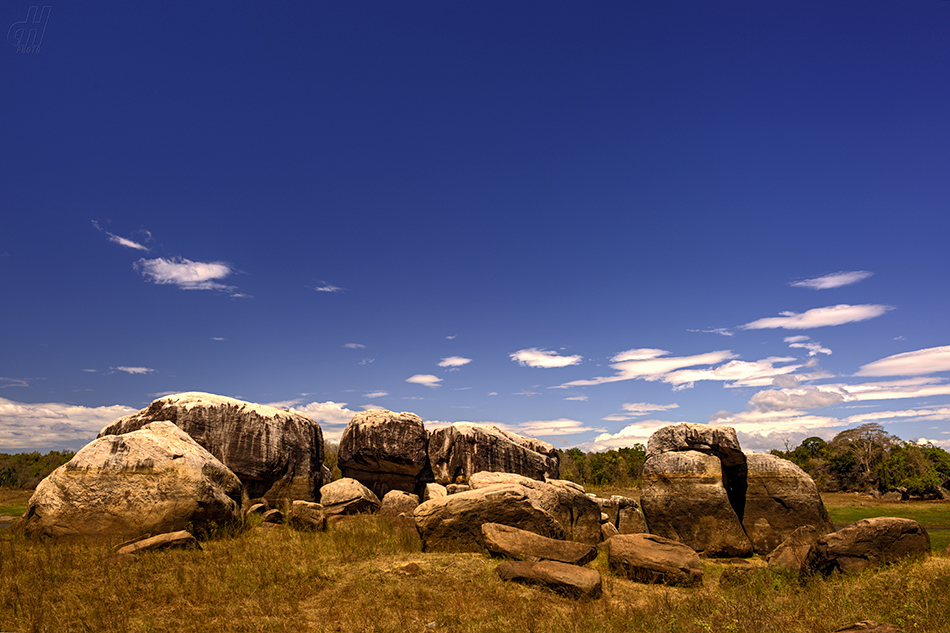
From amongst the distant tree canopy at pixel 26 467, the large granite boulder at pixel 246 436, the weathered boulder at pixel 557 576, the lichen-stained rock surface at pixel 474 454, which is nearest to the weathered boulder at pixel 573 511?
the weathered boulder at pixel 557 576

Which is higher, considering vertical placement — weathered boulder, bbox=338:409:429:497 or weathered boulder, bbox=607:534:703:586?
weathered boulder, bbox=338:409:429:497

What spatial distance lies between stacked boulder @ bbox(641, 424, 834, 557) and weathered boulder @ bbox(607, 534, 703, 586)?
3.19 meters

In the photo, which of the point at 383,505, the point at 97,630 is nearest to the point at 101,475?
the point at 97,630

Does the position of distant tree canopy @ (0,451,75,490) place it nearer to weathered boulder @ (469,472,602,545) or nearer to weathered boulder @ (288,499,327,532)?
weathered boulder @ (288,499,327,532)

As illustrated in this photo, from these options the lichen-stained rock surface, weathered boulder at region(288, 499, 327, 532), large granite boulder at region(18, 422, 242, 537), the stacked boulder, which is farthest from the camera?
the lichen-stained rock surface

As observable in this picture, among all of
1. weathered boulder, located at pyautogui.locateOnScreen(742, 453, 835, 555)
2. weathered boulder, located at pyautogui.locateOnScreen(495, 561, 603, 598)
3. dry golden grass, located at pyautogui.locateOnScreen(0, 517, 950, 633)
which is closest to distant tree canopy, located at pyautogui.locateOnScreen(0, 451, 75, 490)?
dry golden grass, located at pyautogui.locateOnScreen(0, 517, 950, 633)

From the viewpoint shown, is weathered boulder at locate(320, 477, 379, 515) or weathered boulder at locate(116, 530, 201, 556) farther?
weathered boulder at locate(320, 477, 379, 515)

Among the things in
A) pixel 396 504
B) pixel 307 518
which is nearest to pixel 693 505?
pixel 396 504

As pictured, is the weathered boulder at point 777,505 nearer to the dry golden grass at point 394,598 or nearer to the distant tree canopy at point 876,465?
the dry golden grass at point 394,598

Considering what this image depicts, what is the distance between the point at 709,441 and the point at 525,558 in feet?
24.7

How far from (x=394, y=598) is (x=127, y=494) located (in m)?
8.82

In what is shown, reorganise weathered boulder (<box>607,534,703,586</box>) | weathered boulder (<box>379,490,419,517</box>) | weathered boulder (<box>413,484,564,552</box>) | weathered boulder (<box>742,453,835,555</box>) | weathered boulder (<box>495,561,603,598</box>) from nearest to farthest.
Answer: weathered boulder (<box>495,561,603,598</box>) → weathered boulder (<box>607,534,703,586</box>) → weathered boulder (<box>413,484,564,552</box>) → weathered boulder (<box>742,453,835,555</box>) → weathered boulder (<box>379,490,419,517</box>)

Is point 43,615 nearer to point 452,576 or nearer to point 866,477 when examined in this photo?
point 452,576

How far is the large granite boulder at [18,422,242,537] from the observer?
12.8m
